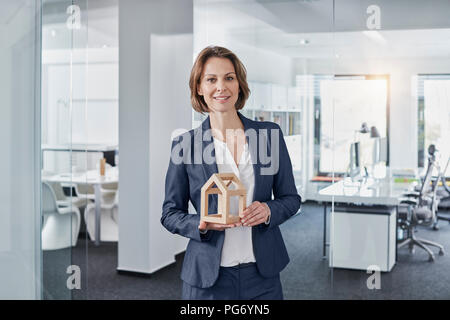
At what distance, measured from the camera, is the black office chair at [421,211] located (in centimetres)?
346

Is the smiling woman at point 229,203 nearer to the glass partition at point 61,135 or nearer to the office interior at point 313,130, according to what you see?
the office interior at point 313,130

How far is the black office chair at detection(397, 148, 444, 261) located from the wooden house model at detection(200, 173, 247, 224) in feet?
6.21

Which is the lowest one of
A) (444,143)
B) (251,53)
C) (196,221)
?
(196,221)

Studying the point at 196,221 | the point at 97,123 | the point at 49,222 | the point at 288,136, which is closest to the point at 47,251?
the point at 49,222

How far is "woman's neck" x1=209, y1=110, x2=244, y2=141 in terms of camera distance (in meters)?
2.09

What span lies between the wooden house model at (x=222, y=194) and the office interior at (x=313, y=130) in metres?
1.37

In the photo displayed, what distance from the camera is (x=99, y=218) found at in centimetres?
635

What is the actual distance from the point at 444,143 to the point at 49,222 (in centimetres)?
251

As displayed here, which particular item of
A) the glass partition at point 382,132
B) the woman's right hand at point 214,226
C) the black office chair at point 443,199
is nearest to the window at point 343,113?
the glass partition at point 382,132

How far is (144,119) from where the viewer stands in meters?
4.95

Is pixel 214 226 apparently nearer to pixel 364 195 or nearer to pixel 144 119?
pixel 364 195

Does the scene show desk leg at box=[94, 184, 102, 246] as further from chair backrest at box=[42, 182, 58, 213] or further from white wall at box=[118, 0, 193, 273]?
chair backrest at box=[42, 182, 58, 213]
